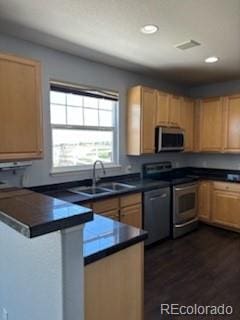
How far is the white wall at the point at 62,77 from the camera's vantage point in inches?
110

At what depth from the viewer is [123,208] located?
3.27 m

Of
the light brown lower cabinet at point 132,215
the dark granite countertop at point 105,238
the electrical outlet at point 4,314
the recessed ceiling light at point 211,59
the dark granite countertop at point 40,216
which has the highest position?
the recessed ceiling light at point 211,59

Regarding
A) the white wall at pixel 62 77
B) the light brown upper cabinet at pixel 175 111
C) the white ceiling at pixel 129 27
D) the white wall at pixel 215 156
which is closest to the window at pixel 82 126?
the white wall at pixel 62 77

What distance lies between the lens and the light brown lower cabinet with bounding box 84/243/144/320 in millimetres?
1319

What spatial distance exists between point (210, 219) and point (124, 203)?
2105 mm

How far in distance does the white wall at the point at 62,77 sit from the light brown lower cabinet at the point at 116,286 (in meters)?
1.79

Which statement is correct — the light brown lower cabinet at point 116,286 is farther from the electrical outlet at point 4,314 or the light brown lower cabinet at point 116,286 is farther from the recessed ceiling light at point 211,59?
the recessed ceiling light at point 211,59

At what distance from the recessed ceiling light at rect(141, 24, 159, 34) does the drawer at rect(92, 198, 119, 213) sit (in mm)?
1884

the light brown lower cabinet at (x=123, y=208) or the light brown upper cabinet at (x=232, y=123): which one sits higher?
the light brown upper cabinet at (x=232, y=123)

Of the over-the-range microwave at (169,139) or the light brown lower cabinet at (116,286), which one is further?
the over-the-range microwave at (169,139)

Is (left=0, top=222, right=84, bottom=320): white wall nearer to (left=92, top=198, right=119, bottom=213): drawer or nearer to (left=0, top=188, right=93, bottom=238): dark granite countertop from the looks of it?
(left=0, top=188, right=93, bottom=238): dark granite countertop

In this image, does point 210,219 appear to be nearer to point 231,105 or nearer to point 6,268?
point 231,105

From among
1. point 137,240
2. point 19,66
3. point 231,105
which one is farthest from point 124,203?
point 231,105

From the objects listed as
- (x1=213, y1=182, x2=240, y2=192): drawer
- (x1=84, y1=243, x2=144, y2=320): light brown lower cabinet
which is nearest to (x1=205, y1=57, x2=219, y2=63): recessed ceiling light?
(x1=213, y1=182, x2=240, y2=192): drawer
